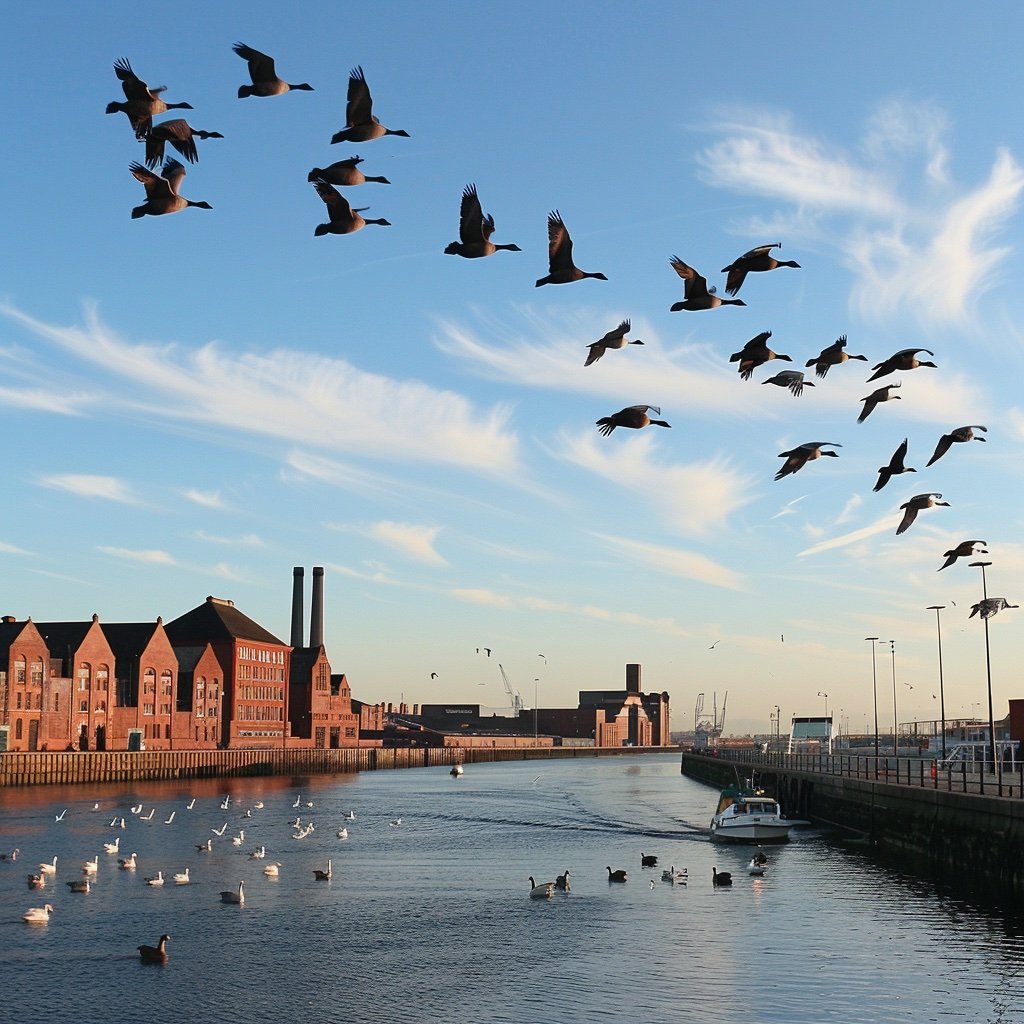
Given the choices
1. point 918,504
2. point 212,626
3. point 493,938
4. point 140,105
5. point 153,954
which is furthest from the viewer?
point 212,626

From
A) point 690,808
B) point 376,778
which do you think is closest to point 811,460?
point 690,808

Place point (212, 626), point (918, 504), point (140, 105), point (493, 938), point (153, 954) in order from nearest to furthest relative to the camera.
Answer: point (140, 105) → point (918, 504) → point (153, 954) → point (493, 938) → point (212, 626)

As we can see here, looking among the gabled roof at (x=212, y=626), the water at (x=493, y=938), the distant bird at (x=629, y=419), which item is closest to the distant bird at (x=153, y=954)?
the water at (x=493, y=938)

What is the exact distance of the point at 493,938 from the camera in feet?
141

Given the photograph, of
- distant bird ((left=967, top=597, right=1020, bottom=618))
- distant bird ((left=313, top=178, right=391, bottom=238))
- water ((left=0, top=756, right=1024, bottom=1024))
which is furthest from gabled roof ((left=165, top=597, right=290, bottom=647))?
distant bird ((left=313, top=178, right=391, bottom=238))

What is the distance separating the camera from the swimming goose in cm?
2073

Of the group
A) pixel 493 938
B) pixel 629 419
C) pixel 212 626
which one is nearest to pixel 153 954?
pixel 493 938

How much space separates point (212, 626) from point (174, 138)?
156 meters

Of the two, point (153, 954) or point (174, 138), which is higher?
point (174, 138)

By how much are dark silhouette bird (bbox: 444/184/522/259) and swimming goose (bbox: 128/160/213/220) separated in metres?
3.84

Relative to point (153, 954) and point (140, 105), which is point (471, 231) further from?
point (153, 954)

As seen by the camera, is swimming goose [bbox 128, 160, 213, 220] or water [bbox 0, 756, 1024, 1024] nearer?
swimming goose [bbox 128, 160, 213, 220]

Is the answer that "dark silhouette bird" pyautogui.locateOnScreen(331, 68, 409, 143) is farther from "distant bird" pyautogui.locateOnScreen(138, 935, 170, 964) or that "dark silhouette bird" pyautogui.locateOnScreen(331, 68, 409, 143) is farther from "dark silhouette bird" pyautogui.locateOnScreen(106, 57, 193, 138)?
"distant bird" pyautogui.locateOnScreen(138, 935, 170, 964)

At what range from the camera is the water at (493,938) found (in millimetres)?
33906
